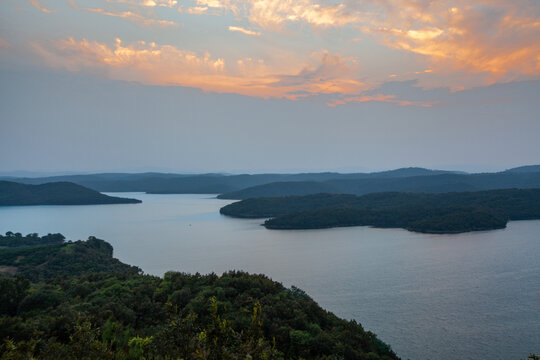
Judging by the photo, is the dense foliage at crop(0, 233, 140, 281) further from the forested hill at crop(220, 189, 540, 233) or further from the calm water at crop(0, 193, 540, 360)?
the forested hill at crop(220, 189, 540, 233)

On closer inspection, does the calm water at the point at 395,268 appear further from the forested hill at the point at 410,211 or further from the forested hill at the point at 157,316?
the forested hill at the point at 157,316

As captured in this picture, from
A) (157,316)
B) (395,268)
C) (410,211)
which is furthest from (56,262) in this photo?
(410,211)

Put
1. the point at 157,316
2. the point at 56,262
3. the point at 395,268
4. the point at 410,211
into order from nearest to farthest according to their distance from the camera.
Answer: the point at 157,316
the point at 56,262
the point at 395,268
the point at 410,211

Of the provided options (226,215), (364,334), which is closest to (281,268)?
(364,334)

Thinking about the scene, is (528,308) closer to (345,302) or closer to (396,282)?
(396,282)

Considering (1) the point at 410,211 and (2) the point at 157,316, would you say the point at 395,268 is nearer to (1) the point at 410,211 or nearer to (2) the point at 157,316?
(2) the point at 157,316

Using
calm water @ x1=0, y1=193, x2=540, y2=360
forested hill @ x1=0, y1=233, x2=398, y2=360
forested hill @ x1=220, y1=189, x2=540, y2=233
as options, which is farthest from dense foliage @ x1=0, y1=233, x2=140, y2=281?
forested hill @ x1=220, y1=189, x2=540, y2=233

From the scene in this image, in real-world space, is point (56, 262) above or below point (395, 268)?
above
